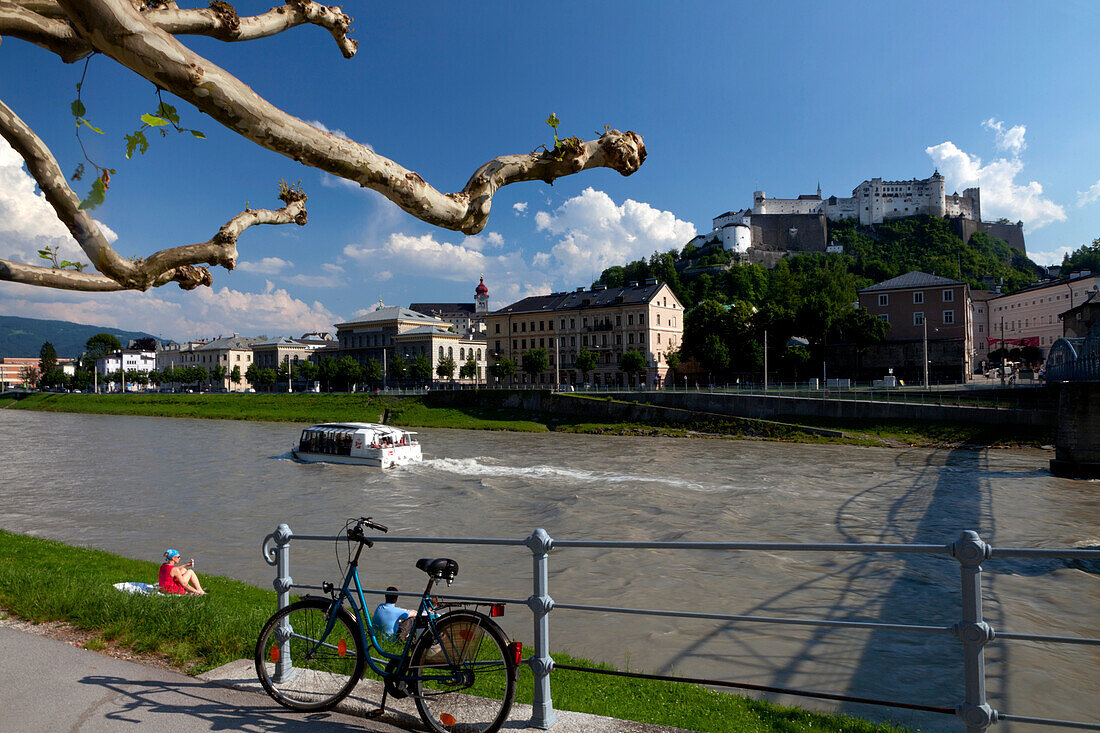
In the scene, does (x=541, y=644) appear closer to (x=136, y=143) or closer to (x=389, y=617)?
(x=389, y=617)

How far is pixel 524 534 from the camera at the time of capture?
18438 mm

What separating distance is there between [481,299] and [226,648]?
18127cm

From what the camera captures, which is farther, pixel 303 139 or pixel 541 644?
pixel 541 644

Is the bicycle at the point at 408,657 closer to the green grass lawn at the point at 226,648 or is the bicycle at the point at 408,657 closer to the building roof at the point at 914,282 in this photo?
the green grass lawn at the point at 226,648

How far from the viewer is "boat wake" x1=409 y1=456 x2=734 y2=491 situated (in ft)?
91.7

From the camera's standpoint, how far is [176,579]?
10297 millimetres

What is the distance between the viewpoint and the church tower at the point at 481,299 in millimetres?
183300

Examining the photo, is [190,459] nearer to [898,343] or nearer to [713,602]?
[713,602]

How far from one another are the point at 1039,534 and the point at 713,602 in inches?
469

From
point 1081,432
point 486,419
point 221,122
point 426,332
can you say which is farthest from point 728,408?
point 426,332

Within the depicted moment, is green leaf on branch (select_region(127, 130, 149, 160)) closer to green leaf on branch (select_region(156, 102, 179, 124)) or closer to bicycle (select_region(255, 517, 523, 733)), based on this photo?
green leaf on branch (select_region(156, 102, 179, 124))

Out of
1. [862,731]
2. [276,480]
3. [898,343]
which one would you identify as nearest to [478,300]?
[898,343]

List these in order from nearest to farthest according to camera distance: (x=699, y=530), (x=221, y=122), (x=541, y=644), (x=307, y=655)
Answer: (x=221, y=122)
(x=541, y=644)
(x=307, y=655)
(x=699, y=530)

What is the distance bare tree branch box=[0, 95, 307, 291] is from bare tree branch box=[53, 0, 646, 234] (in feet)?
7.50
